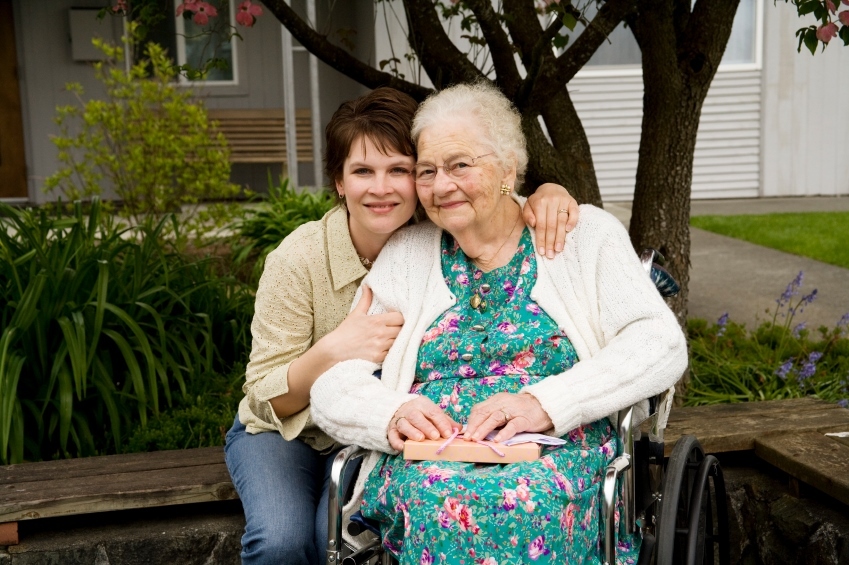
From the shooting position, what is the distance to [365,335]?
102 inches

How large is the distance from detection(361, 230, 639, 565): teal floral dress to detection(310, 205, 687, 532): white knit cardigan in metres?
0.04

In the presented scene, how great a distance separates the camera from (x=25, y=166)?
10523 mm

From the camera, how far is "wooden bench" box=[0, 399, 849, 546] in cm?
284

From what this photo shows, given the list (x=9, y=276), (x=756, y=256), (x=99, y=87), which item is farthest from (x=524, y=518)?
(x=99, y=87)

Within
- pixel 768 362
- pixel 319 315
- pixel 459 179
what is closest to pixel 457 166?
pixel 459 179

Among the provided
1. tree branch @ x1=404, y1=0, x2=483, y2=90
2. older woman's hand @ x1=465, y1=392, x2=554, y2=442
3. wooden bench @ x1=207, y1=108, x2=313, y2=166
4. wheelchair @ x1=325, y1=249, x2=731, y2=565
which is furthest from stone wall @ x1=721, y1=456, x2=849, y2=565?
wooden bench @ x1=207, y1=108, x2=313, y2=166

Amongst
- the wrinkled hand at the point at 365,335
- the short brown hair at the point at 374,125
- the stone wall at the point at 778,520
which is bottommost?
the stone wall at the point at 778,520

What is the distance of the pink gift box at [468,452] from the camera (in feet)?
7.24

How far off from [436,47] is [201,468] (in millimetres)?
1707

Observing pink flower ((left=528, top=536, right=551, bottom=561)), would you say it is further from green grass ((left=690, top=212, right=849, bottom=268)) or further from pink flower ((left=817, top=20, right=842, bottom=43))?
green grass ((left=690, top=212, right=849, bottom=268))

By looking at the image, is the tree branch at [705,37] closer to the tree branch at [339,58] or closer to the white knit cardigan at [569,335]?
the tree branch at [339,58]

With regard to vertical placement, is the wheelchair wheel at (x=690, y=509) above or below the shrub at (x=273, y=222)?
below

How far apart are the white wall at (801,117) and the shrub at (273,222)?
6495 mm

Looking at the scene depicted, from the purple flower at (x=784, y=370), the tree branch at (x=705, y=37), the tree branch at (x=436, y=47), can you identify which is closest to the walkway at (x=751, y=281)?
the purple flower at (x=784, y=370)
